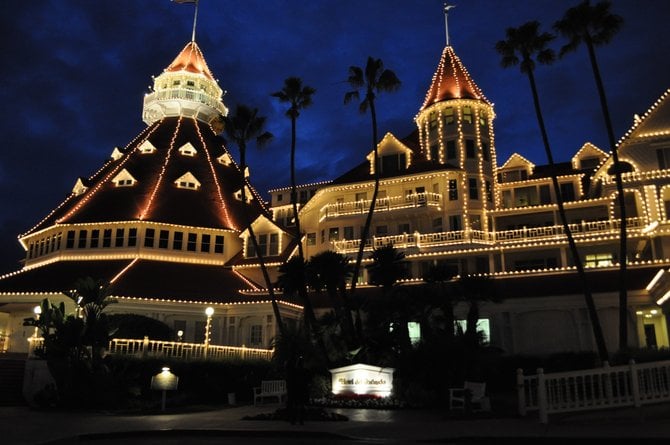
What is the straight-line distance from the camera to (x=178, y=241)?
40.7 metres

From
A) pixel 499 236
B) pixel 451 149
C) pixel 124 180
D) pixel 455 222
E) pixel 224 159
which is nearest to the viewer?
pixel 499 236

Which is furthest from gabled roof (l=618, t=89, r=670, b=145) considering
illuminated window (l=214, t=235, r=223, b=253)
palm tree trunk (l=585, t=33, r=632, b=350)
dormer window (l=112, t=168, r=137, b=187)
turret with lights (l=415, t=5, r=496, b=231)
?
dormer window (l=112, t=168, r=137, b=187)

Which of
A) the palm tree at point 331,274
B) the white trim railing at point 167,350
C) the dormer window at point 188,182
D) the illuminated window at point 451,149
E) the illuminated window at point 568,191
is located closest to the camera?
the white trim railing at point 167,350

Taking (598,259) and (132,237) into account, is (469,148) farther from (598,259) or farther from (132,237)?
(132,237)

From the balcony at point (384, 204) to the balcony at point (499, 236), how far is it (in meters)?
2.27

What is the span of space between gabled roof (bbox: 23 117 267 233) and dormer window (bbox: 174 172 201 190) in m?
0.39

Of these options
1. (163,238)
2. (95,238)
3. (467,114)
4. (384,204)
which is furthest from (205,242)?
(467,114)

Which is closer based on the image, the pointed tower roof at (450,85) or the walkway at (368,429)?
the walkway at (368,429)

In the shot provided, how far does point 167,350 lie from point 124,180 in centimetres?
2213

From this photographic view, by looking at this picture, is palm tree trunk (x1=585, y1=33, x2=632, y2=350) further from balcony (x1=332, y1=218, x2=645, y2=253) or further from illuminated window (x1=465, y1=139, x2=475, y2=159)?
illuminated window (x1=465, y1=139, x2=475, y2=159)

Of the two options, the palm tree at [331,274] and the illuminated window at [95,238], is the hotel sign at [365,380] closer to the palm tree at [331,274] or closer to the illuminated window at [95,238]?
the palm tree at [331,274]

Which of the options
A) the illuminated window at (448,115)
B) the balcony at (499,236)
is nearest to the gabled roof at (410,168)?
the illuminated window at (448,115)

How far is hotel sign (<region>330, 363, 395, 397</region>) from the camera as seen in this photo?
21.5 metres

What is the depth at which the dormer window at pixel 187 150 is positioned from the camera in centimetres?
4763
